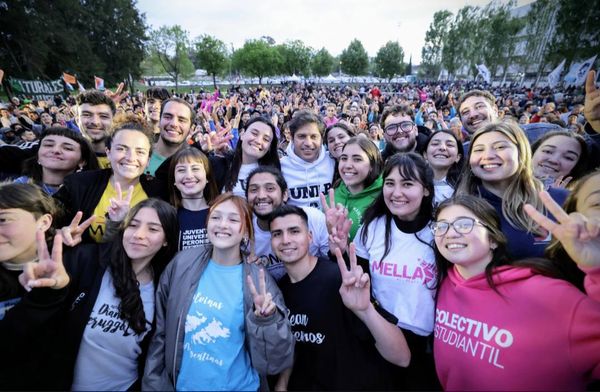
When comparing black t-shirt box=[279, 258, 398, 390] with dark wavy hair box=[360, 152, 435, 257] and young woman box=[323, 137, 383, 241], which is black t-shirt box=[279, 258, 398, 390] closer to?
dark wavy hair box=[360, 152, 435, 257]

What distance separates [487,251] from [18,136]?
39.9 feet

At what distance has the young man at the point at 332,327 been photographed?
2.01 meters

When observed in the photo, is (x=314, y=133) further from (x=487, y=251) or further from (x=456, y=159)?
(x=487, y=251)

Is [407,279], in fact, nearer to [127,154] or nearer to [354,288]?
[354,288]

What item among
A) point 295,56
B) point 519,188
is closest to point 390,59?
point 295,56

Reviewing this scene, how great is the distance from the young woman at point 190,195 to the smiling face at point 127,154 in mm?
332

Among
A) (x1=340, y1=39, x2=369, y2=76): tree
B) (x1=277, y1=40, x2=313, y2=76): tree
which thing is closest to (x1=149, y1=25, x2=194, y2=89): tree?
(x1=277, y1=40, x2=313, y2=76): tree

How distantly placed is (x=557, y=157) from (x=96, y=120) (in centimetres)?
580

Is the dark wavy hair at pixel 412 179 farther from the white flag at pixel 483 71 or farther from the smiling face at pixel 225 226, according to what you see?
the white flag at pixel 483 71

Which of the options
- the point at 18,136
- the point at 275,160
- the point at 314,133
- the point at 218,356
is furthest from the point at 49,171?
the point at 18,136

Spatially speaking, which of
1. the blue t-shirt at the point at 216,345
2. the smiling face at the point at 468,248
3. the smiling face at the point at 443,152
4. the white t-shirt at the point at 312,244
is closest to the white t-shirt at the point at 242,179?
the white t-shirt at the point at 312,244

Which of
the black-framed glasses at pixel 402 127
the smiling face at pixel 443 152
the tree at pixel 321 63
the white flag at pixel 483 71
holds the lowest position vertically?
the smiling face at pixel 443 152

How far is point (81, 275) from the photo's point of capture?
222cm

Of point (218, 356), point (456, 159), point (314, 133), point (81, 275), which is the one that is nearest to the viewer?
point (218, 356)
